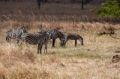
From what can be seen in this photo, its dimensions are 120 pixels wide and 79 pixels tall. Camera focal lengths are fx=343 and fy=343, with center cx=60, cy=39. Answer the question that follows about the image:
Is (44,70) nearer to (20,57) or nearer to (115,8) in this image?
(20,57)

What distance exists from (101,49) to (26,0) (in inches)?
2206

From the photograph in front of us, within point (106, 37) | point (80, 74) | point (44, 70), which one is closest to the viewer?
point (44, 70)

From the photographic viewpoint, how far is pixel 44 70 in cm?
1018

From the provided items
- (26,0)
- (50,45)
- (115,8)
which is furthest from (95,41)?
(26,0)

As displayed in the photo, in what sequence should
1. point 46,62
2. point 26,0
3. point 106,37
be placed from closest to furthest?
point 46,62
point 106,37
point 26,0

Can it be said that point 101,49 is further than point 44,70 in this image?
Yes

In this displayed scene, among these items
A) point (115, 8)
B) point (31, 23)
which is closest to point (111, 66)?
point (115, 8)

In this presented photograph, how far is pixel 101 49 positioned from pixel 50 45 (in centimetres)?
444

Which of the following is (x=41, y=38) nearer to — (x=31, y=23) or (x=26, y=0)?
(x=31, y=23)

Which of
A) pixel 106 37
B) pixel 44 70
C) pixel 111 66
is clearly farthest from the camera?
pixel 106 37

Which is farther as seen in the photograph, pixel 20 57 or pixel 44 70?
pixel 20 57

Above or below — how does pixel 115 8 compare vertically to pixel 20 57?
above

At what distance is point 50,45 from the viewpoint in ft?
77.6

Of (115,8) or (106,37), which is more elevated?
(115,8)
